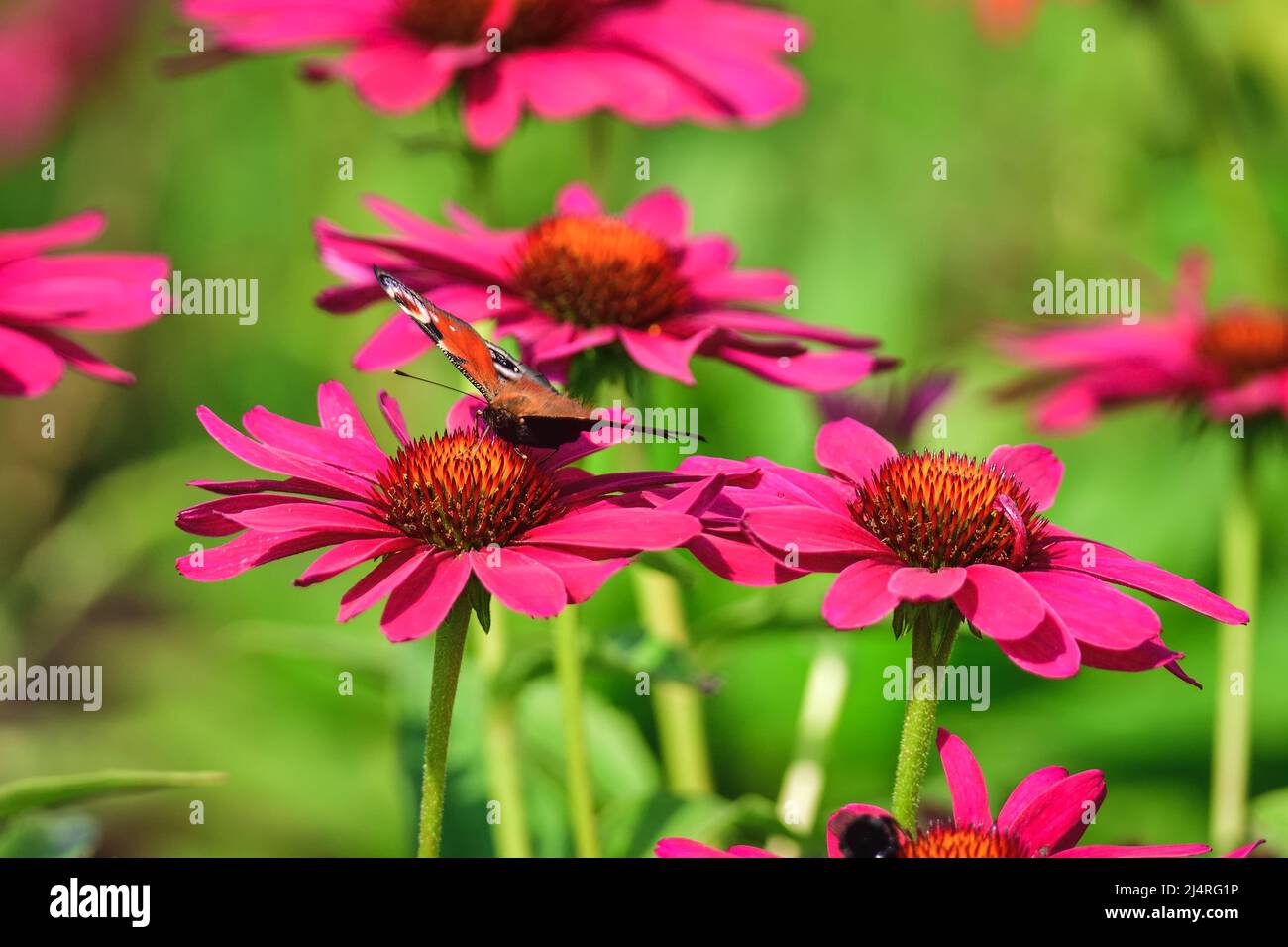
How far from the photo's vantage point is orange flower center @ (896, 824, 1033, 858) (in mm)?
554

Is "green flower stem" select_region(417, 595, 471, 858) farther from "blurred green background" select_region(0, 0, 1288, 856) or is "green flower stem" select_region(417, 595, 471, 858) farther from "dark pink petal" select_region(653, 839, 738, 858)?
"blurred green background" select_region(0, 0, 1288, 856)

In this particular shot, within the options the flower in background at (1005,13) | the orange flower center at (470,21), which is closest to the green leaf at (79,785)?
the orange flower center at (470,21)

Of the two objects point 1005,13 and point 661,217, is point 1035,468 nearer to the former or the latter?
point 661,217

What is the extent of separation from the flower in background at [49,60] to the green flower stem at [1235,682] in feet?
6.12

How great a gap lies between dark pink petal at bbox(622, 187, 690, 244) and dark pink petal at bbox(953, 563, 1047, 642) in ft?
1.43

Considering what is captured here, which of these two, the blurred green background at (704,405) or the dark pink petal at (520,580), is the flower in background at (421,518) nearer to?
the dark pink petal at (520,580)

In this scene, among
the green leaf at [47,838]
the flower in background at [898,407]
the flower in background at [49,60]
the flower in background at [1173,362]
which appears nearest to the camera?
the green leaf at [47,838]

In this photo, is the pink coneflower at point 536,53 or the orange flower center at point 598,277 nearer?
the orange flower center at point 598,277

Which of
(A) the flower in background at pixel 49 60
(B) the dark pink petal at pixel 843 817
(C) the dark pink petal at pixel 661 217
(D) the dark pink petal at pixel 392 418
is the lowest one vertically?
(B) the dark pink petal at pixel 843 817

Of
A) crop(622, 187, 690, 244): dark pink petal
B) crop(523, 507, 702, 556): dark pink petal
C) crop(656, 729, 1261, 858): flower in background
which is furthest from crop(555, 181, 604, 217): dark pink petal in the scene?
crop(656, 729, 1261, 858): flower in background

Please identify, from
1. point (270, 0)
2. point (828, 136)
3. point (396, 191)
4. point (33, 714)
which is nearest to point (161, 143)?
point (396, 191)

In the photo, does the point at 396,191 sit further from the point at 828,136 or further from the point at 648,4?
the point at 648,4

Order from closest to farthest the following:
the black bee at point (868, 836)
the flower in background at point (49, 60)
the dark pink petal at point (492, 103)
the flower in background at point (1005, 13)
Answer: the black bee at point (868, 836) < the dark pink petal at point (492, 103) < the flower in background at point (1005, 13) < the flower in background at point (49, 60)

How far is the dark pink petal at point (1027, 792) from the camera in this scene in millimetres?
602
